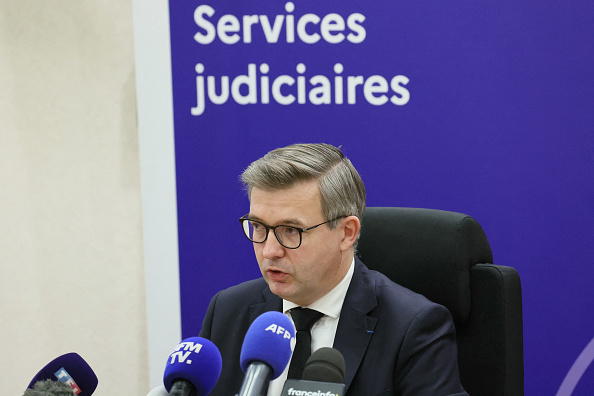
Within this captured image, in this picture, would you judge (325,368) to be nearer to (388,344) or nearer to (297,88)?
(388,344)

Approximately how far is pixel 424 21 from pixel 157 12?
1.00 meters

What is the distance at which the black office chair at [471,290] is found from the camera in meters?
1.83

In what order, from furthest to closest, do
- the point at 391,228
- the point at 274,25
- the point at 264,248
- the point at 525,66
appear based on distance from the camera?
the point at 274,25 < the point at 525,66 < the point at 391,228 < the point at 264,248

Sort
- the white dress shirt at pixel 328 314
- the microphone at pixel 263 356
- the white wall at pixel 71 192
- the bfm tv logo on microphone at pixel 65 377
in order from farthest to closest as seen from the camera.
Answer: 1. the white wall at pixel 71 192
2. the white dress shirt at pixel 328 314
3. the bfm tv logo on microphone at pixel 65 377
4. the microphone at pixel 263 356

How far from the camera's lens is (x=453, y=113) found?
2.46 metres

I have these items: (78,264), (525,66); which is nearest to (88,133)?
(78,264)

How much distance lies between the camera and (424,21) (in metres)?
2.43

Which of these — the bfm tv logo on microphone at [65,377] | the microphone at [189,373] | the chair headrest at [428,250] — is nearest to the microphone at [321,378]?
the microphone at [189,373]

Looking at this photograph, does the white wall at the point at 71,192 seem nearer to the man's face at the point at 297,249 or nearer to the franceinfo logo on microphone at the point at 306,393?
the man's face at the point at 297,249

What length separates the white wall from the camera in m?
3.25

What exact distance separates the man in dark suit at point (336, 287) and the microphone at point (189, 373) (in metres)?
0.72

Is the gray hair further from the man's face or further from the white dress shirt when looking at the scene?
the white dress shirt

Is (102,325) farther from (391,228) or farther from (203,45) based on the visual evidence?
(391,228)

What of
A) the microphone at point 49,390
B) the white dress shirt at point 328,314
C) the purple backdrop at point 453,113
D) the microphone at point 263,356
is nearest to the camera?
the microphone at point 49,390
